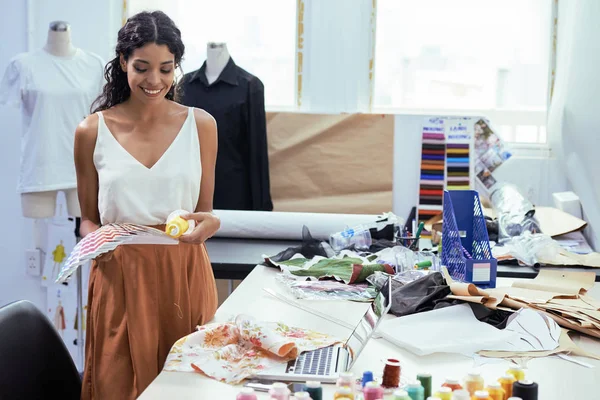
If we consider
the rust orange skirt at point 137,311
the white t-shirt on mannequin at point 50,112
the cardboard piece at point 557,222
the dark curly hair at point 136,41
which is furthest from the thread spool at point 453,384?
the white t-shirt on mannequin at point 50,112

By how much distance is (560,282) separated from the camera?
253 centimetres

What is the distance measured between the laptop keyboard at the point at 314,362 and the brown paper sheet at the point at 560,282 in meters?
1.00

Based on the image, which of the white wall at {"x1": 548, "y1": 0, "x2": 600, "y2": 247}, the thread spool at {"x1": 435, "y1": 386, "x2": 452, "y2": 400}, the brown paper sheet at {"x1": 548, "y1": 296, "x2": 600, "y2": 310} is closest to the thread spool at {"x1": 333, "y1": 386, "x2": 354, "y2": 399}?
the thread spool at {"x1": 435, "y1": 386, "x2": 452, "y2": 400}

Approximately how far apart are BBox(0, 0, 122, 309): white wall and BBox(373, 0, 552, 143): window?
176 centimetres

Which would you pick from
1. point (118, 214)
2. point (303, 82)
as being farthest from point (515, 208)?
point (118, 214)

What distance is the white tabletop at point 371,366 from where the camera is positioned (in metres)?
1.52

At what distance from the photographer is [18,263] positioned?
197 inches

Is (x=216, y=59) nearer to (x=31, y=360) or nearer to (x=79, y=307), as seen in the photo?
(x=79, y=307)

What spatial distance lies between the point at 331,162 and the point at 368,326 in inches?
120

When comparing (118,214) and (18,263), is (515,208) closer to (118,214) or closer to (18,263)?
(118,214)

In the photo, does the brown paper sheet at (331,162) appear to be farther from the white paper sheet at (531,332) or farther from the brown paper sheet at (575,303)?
the white paper sheet at (531,332)

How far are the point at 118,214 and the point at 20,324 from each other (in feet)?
1.37

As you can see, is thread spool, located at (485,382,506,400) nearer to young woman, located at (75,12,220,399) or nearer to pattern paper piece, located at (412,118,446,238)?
young woman, located at (75,12,220,399)

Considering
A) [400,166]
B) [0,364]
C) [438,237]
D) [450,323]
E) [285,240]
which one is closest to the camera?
[0,364]
